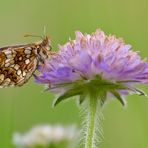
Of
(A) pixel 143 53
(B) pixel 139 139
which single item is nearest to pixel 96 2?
(A) pixel 143 53

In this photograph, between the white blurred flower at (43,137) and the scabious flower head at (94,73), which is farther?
the white blurred flower at (43,137)

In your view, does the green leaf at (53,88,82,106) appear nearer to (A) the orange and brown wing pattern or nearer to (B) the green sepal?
(B) the green sepal

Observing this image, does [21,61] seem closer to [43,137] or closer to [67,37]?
[43,137]

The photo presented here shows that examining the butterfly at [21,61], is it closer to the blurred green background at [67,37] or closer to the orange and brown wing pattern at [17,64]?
the orange and brown wing pattern at [17,64]

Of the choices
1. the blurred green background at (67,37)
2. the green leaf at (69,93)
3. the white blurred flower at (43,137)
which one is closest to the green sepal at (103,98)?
the green leaf at (69,93)

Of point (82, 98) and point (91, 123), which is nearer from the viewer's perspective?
point (91, 123)

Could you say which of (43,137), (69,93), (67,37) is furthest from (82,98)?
(67,37)
